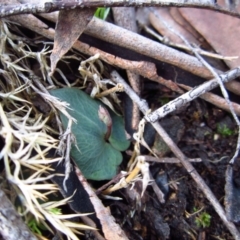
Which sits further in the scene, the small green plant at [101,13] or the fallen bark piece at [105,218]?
the small green plant at [101,13]

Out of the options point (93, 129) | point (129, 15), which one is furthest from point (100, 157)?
point (129, 15)

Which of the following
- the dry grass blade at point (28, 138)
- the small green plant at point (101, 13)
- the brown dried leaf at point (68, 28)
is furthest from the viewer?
the small green plant at point (101, 13)

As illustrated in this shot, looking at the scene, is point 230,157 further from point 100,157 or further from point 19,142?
point 19,142

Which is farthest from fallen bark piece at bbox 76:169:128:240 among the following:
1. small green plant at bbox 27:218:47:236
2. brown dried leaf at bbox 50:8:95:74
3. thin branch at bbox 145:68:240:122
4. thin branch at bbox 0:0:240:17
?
thin branch at bbox 0:0:240:17

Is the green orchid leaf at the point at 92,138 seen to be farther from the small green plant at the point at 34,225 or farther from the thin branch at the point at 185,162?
the small green plant at the point at 34,225

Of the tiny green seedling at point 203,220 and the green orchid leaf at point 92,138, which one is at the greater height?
the green orchid leaf at point 92,138

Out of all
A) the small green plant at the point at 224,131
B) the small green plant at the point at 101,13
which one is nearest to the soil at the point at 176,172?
the small green plant at the point at 224,131

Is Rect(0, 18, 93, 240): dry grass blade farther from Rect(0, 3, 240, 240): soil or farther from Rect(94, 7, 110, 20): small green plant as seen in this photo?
Rect(94, 7, 110, 20): small green plant

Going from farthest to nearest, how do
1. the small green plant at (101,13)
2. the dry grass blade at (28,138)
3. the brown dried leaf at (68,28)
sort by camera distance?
1. the small green plant at (101,13)
2. the brown dried leaf at (68,28)
3. the dry grass blade at (28,138)
